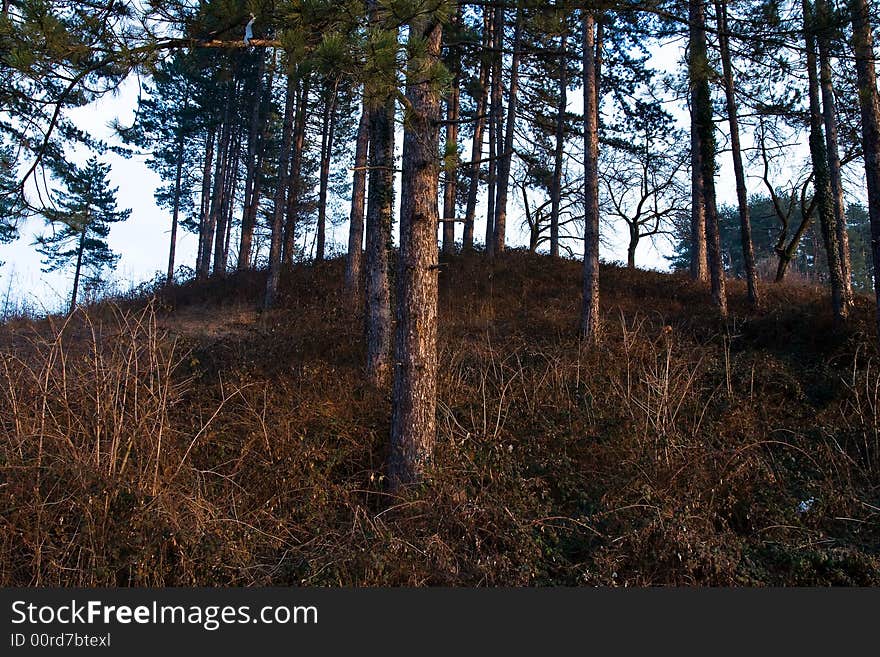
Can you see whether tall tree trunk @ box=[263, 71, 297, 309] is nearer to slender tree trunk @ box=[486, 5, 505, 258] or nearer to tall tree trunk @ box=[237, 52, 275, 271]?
tall tree trunk @ box=[237, 52, 275, 271]

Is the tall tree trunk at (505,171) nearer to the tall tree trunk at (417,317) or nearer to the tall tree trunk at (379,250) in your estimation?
the tall tree trunk at (379,250)

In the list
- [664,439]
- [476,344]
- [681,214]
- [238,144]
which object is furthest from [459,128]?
[664,439]

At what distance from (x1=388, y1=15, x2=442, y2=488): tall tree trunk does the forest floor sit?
299mm

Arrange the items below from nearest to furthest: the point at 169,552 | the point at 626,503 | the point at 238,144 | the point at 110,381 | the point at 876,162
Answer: the point at 169,552
the point at 110,381
the point at 626,503
the point at 876,162
the point at 238,144

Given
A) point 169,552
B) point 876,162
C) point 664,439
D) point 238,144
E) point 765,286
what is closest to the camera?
point 169,552

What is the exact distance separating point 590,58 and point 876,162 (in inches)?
203

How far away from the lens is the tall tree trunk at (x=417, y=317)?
5.38 metres

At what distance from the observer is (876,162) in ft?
25.9

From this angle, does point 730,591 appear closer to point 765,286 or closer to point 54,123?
point 54,123

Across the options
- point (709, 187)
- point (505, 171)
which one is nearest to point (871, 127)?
point (709, 187)

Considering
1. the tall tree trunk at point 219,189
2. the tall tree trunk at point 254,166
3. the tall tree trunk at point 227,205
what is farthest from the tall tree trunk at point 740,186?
the tall tree trunk at point 219,189

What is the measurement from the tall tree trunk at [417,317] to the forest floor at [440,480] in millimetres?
299

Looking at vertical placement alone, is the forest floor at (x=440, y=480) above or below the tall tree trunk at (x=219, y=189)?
below

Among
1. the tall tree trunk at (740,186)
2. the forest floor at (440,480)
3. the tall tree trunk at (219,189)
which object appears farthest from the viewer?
the tall tree trunk at (219,189)
